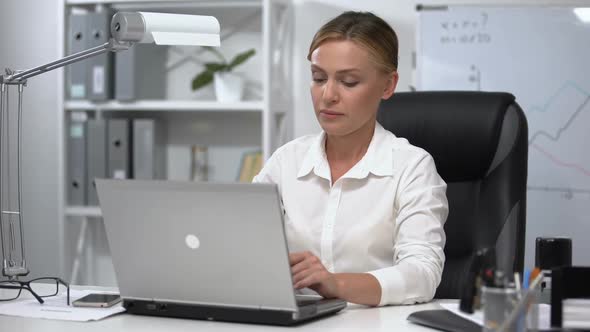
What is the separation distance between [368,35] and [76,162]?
2072 mm

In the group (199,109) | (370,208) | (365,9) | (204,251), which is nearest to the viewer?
Answer: (204,251)

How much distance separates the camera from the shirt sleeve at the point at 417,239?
5.02 ft

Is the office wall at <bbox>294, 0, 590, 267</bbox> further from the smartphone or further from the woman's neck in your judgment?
the smartphone

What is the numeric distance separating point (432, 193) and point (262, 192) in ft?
1.79

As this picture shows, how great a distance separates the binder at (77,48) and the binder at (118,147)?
185mm

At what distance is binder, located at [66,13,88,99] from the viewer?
346 centimetres

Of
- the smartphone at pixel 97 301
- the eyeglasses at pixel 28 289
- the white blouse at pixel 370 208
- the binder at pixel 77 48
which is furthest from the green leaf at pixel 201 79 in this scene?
the smartphone at pixel 97 301

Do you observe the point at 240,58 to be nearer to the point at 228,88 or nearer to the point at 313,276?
the point at 228,88

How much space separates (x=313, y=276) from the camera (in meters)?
1.44

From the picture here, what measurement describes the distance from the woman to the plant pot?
63.7 inches

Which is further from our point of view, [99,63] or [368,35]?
[99,63]

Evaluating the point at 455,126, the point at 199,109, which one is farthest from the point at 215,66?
the point at 455,126

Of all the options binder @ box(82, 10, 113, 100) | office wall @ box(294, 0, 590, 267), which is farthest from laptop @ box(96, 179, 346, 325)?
binder @ box(82, 10, 113, 100)

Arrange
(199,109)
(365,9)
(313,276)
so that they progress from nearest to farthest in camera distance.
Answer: (313,276) < (199,109) < (365,9)
